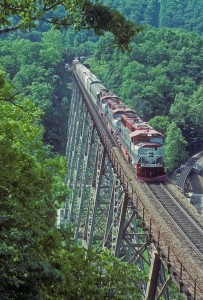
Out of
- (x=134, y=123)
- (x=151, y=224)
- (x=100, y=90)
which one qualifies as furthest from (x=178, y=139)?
(x=151, y=224)

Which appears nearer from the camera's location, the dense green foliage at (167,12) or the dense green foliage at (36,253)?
the dense green foliage at (36,253)

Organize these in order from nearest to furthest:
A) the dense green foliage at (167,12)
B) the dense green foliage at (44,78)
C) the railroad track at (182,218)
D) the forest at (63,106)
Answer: the forest at (63,106), the railroad track at (182,218), the dense green foliage at (44,78), the dense green foliage at (167,12)

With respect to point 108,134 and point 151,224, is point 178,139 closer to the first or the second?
point 108,134

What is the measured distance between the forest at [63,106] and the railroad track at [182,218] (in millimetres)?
4034

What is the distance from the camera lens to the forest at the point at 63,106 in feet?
37.6

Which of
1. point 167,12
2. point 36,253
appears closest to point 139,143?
point 36,253

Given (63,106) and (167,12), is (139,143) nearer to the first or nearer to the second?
(63,106)

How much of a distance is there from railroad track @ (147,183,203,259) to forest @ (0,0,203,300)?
13.2 ft

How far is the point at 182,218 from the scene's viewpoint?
942 inches

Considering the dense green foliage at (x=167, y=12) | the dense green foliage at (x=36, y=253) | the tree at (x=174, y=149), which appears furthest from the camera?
the dense green foliage at (x=167, y=12)

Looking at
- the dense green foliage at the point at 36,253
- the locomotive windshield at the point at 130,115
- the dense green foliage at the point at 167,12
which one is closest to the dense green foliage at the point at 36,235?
the dense green foliage at the point at 36,253

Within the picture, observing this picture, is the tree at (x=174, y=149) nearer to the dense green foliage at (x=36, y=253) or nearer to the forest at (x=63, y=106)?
the forest at (x=63, y=106)

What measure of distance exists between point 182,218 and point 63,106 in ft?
195

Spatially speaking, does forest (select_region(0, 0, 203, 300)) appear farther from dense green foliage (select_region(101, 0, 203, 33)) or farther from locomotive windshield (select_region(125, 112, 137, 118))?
locomotive windshield (select_region(125, 112, 137, 118))
